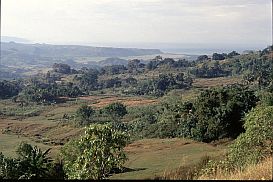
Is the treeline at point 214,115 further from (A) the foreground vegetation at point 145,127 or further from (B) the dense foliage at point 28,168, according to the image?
(B) the dense foliage at point 28,168

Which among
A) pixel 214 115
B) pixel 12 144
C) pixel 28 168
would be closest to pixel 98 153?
pixel 28 168

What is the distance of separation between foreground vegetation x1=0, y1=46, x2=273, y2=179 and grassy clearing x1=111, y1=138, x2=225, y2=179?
0.10 m

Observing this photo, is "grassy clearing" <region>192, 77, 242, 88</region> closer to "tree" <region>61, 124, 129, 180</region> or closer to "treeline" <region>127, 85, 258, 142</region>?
"treeline" <region>127, 85, 258, 142</region>

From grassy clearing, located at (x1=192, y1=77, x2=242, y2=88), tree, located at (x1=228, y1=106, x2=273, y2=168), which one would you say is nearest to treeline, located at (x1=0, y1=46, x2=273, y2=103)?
grassy clearing, located at (x1=192, y1=77, x2=242, y2=88)

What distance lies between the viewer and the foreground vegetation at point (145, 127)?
16438 millimetres

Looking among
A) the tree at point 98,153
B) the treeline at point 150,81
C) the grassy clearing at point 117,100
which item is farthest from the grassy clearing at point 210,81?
the tree at point 98,153

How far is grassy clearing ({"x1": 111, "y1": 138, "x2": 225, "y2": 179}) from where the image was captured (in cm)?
3038

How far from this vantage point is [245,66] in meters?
118

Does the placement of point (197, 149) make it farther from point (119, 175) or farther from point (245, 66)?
point (245, 66)

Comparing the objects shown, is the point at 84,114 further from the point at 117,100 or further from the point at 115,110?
the point at 117,100

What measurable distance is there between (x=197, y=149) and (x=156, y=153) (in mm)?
3609

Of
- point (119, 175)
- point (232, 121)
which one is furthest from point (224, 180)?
point (232, 121)

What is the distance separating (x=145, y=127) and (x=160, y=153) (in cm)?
2130

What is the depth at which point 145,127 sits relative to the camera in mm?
59031
